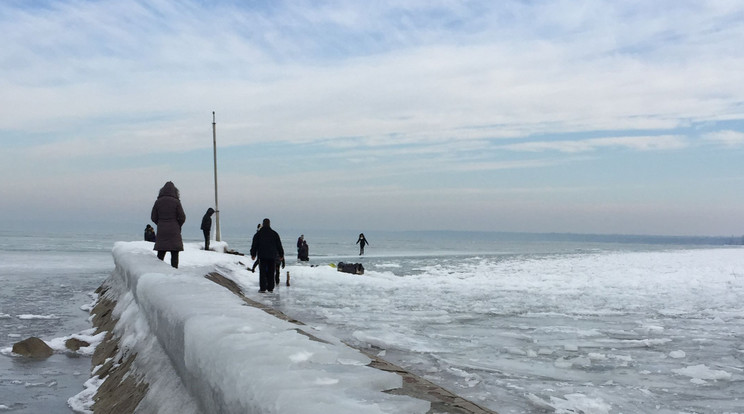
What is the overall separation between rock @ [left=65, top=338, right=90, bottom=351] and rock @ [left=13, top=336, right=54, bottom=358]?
479mm

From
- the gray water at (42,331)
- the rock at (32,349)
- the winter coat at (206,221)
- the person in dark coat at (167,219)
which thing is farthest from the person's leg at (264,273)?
the rock at (32,349)

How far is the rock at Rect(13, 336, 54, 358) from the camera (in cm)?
822

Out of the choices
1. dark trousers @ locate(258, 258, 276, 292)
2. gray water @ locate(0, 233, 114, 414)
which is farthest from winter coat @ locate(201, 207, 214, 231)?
dark trousers @ locate(258, 258, 276, 292)

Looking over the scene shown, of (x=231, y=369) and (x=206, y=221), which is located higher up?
(x=206, y=221)

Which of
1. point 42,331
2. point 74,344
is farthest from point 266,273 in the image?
point 74,344

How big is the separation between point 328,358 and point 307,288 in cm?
1507

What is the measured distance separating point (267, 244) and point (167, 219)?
296cm

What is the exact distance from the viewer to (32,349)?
325 inches

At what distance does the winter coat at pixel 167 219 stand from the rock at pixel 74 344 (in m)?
4.83

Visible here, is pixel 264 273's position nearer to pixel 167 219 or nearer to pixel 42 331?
pixel 167 219

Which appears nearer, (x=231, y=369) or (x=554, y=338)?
(x=231, y=369)

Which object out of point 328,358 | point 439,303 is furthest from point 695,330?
point 328,358

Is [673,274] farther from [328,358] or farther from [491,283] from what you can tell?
[328,358]

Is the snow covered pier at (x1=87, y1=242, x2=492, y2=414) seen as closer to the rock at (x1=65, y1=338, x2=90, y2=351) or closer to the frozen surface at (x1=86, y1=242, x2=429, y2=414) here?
the frozen surface at (x1=86, y1=242, x2=429, y2=414)
